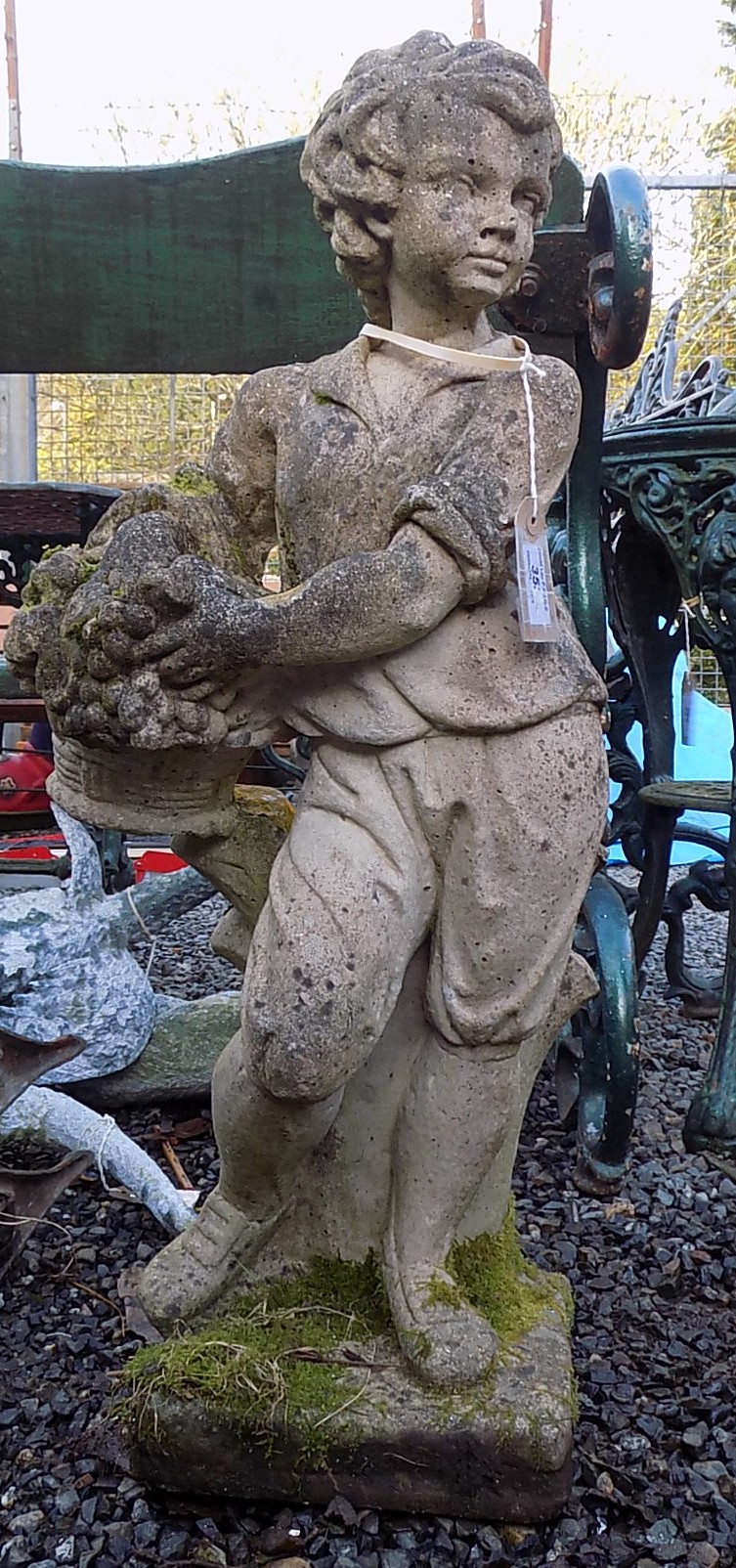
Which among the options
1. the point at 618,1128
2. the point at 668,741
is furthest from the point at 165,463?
the point at 618,1128

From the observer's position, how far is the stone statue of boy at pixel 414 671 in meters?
1.26

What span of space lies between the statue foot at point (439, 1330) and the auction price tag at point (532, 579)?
735mm

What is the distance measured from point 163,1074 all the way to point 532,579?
5.10ft

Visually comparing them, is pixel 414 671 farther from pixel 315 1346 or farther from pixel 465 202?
pixel 315 1346

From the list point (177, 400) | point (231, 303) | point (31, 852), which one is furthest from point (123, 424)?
point (231, 303)

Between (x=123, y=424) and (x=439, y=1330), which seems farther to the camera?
(x=123, y=424)

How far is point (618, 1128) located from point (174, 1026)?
93cm

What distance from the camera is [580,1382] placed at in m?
1.69

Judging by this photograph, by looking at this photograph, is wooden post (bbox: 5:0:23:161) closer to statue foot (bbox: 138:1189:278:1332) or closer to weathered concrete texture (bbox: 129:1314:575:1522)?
statue foot (bbox: 138:1189:278:1332)

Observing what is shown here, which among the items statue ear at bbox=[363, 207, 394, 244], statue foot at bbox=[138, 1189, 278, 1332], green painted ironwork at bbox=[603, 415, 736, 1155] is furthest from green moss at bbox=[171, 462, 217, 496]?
green painted ironwork at bbox=[603, 415, 736, 1155]

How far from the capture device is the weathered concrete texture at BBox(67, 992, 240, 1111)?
247 centimetres

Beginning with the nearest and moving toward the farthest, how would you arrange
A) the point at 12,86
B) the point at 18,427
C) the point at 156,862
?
the point at 156,862 → the point at 18,427 → the point at 12,86

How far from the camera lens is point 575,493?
86.1 inches

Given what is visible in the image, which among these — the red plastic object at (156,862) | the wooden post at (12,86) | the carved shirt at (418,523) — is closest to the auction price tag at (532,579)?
the carved shirt at (418,523)
